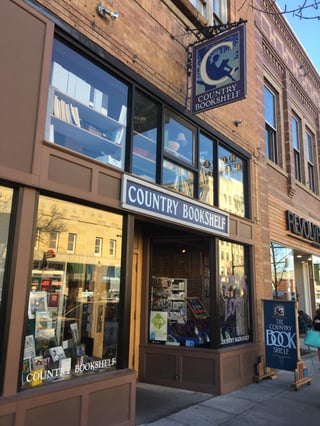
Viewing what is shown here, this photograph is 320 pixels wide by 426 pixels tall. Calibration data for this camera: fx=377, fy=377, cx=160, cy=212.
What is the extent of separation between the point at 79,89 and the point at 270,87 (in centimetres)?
812

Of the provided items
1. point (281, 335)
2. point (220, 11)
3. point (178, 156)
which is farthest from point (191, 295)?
point (220, 11)

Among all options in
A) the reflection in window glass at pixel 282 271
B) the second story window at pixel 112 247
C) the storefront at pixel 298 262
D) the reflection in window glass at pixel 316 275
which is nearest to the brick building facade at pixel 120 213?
the second story window at pixel 112 247

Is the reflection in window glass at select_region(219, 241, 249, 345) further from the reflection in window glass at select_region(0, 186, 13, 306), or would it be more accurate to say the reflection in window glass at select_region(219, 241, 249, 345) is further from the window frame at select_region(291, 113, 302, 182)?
the window frame at select_region(291, 113, 302, 182)

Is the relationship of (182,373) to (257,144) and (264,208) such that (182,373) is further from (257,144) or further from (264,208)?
(257,144)

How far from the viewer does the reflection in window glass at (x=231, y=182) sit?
26.0ft

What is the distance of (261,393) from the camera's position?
6836 millimetres

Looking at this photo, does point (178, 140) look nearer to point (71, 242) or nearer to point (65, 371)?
point (71, 242)

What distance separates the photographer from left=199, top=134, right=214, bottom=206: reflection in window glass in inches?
286

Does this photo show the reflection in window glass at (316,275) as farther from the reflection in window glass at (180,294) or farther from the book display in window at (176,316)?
the book display in window at (176,316)

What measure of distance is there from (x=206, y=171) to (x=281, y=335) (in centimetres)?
359

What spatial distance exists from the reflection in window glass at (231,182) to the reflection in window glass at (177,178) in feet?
3.53

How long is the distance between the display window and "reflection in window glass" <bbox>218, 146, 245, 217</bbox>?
86 centimetres

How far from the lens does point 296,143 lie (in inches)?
525

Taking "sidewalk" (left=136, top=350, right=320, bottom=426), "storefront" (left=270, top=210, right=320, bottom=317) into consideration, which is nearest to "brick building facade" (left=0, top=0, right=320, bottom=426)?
"sidewalk" (left=136, top=350, right=320, bottom=426)
